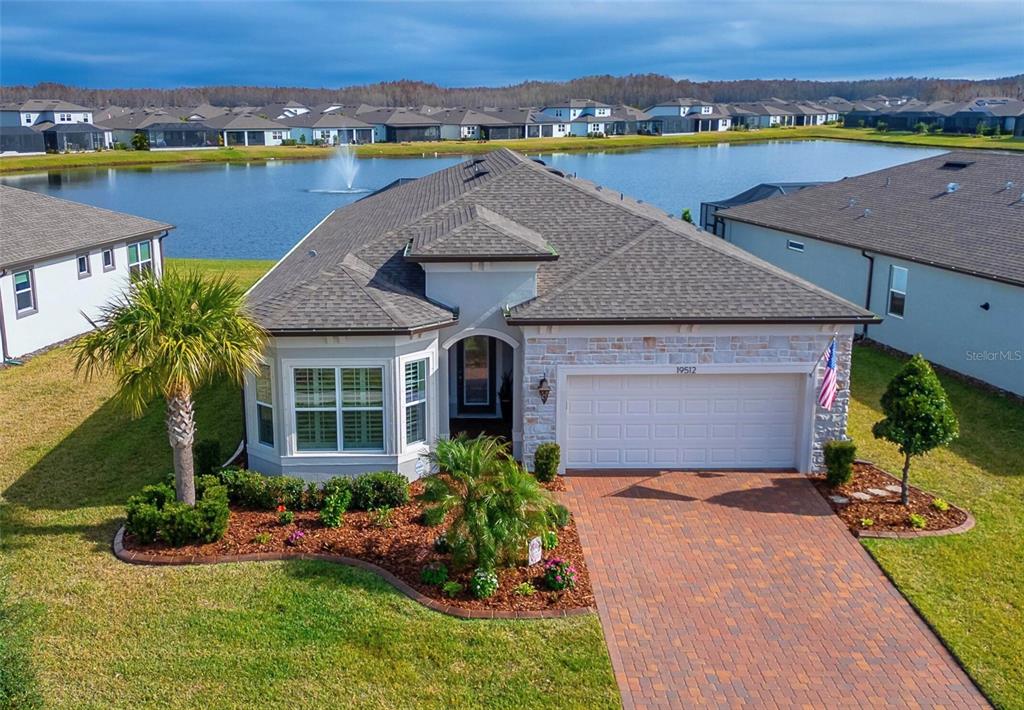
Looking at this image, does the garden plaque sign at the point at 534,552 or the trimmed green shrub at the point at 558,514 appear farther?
the garden plaque sign at the point at 534,552

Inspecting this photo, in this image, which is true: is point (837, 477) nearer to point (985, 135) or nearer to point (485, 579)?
point (485, 579)

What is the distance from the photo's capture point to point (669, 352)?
49.2 feet

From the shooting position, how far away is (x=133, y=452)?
1669 cm

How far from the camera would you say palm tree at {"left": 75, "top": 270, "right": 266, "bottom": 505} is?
39.2 ft

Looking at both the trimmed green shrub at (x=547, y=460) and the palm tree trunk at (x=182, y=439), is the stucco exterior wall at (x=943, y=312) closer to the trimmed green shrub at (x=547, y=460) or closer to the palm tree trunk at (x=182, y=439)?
the trimmed green shrub at (x=547, y=460)

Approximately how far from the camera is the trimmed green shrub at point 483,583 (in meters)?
11.1

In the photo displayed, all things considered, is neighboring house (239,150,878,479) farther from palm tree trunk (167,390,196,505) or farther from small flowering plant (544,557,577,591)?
small flowering plant (544,557,577,591)

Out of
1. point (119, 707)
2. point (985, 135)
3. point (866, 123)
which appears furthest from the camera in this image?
point (866, 123)

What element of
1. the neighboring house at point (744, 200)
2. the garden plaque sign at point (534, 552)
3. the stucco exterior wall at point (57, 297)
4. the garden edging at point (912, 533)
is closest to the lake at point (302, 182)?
the neighboring house at point (744, 200)

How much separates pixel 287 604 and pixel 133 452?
24.2ft

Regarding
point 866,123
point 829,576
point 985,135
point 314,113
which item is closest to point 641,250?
point 829,576

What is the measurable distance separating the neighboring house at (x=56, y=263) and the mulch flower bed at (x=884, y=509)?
59.0 ft

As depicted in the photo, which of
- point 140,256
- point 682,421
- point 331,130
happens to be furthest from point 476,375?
point 331,130

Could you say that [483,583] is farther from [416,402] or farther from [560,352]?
[560,352]
